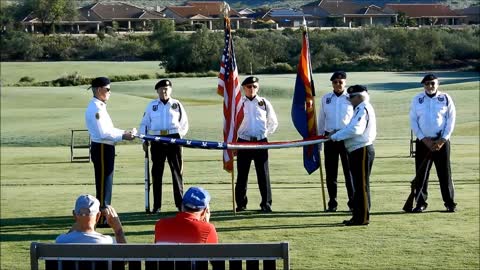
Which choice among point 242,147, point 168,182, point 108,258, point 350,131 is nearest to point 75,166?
point 168,182

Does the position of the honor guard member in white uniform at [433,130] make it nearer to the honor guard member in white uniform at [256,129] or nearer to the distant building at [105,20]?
the honor guard member in white uniform at [256,129]

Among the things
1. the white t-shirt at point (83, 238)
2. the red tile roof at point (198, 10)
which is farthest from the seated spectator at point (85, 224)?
the red tile roof at point (198, 10)

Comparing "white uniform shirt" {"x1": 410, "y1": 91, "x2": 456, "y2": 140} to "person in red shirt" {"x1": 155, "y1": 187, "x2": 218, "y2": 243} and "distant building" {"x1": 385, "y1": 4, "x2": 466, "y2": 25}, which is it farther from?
"distant building" {"x1": 385, "y1": 4, "x2": 466, "y2": 25}

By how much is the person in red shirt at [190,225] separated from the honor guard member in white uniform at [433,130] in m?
7.45

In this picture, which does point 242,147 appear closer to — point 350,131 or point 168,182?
point 350,131

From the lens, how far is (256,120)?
15914 millimetres

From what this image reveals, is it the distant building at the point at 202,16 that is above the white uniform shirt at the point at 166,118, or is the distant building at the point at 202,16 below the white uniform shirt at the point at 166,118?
above

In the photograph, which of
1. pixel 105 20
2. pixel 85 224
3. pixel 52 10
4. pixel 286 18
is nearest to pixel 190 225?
pixel 85 224

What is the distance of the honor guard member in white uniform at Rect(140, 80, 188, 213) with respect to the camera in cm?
1573

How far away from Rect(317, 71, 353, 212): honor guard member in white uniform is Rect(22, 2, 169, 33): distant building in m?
76.0

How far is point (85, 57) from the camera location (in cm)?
9206

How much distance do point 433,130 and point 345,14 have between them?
2176 inches

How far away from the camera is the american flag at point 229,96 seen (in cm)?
1591

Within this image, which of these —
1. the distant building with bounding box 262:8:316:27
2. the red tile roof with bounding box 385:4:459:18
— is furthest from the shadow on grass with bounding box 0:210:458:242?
the distant building with bounding box 262:8:316:27
